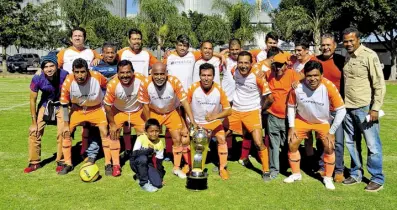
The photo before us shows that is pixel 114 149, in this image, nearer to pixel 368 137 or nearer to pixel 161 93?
pixel 161 93

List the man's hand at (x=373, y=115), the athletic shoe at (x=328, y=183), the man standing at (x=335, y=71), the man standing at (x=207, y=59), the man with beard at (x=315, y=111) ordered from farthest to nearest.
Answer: the man standing at (x=207, y=59) < the man standing at (x=335, y=71) < the athletic shoe at (x=328, y=183) < the man with beard at (x=315, y=111) < the man's hand at (x=373, y=115)

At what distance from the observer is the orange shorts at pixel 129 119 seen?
6625 mm

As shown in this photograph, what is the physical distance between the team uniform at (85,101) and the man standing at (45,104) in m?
0.28

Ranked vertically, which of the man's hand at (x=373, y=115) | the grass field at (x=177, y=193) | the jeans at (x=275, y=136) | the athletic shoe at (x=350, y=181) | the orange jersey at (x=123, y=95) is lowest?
the grass field at (x=177, y=193)

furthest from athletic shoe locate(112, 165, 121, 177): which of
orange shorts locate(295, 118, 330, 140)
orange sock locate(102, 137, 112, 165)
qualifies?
orange shorts locate(295, 118, 330, 140)

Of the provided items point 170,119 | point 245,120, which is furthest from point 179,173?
point 245,120

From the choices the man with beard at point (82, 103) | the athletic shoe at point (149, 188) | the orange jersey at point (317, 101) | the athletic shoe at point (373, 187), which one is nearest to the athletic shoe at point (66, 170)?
the man with beard at point (82, 103)

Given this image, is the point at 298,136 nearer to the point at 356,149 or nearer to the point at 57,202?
the point at 356,149

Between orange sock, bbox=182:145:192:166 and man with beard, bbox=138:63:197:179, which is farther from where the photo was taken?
orange sock, bbox=182:145:192:166

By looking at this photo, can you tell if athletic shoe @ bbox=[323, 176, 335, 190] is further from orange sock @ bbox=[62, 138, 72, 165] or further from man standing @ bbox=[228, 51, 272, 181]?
orange sock @ bbox=[62, 138, 72, 165]

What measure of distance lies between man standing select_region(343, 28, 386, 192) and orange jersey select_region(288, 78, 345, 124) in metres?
0.27

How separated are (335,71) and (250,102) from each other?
54.9 inches

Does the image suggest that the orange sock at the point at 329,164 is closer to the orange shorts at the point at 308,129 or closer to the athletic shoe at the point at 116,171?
the orange shorts at the point at 308,129

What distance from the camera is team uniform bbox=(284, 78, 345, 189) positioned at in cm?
560
